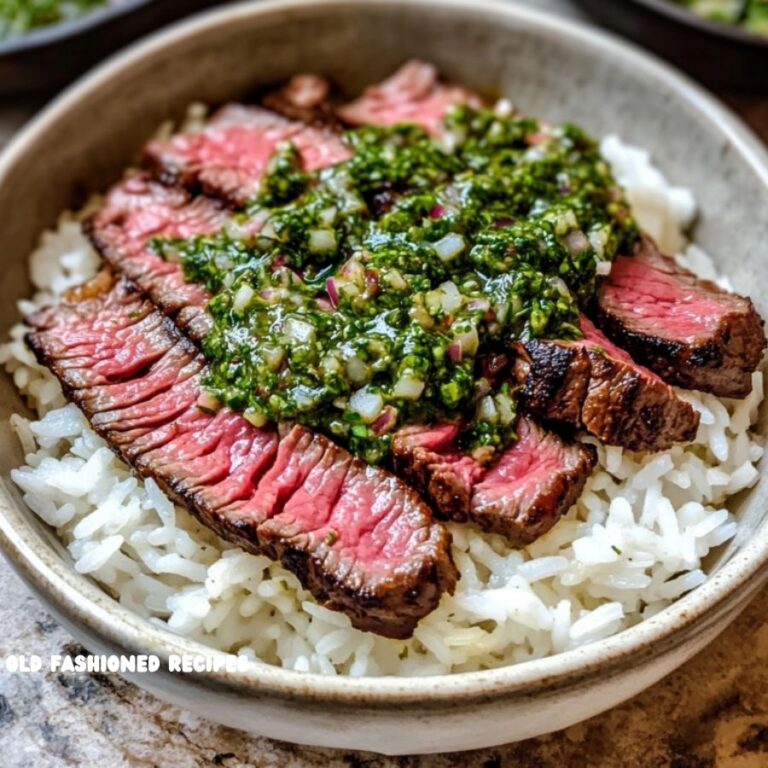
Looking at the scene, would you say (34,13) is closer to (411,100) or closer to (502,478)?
(411,100)

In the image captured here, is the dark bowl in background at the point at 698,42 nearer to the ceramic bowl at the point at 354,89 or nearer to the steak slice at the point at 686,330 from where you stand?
the ceramic bowl at the point at 354,89

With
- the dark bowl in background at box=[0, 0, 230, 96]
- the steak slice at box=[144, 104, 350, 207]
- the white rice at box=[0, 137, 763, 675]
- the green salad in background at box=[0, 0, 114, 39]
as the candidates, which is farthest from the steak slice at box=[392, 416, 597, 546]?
the green salad in background at box=[0, 0, 114, 39]

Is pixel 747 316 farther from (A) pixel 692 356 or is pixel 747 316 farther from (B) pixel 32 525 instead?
(B) pixel 32 525

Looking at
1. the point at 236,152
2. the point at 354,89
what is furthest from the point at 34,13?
the point at 236,152

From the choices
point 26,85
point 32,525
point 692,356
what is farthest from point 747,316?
point 26,85

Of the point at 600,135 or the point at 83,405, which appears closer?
the point at 83,405

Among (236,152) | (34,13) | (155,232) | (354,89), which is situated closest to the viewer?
(155,232)
